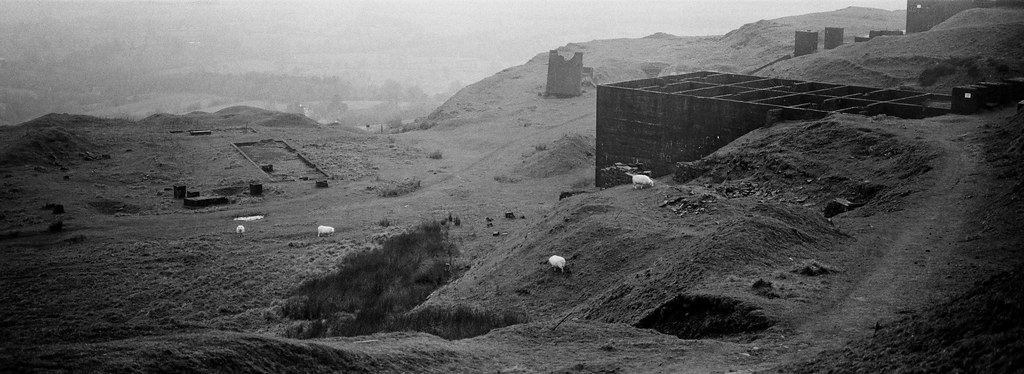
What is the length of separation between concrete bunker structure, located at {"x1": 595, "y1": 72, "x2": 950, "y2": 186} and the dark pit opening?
10.8 m

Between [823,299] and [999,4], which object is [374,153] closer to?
[999,4]

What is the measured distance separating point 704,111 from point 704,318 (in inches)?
504

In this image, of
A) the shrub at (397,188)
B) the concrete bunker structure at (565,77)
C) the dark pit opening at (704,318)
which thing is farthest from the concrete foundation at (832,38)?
the dark pit opening at (704,318)

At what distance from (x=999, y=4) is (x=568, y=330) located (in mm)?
31766

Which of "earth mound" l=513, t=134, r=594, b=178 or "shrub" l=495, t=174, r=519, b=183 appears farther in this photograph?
"earth mound" l=513, t=134, r=594, b=178

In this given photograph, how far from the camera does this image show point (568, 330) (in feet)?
33.5

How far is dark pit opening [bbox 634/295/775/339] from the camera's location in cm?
990

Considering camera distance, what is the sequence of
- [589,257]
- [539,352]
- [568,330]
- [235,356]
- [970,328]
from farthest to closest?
[589,257] < [568,330] < [539,352] < [235,356] < [970,328]

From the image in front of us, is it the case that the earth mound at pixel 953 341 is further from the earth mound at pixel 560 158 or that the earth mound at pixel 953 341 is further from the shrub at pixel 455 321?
the earth mound at pixel 560 158

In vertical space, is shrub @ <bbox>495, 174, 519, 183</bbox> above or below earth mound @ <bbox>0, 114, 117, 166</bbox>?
below

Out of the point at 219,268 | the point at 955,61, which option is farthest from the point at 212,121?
the point at 955,61

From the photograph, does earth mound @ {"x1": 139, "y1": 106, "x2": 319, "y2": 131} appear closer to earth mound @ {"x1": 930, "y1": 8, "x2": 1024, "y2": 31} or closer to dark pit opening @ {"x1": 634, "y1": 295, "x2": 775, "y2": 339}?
earth mound @ {"x1": 930, "y1": 8, "x2": 1024, "y2": 31}

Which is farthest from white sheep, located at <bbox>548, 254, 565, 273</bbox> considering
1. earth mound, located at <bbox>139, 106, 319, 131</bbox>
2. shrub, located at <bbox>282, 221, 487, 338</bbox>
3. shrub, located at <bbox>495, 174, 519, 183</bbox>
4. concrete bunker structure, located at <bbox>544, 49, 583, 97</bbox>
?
concrete bunker structure, located at <bbox>544, 49, 583, 97</bbox>

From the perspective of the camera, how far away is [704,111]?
2253 centimetres
